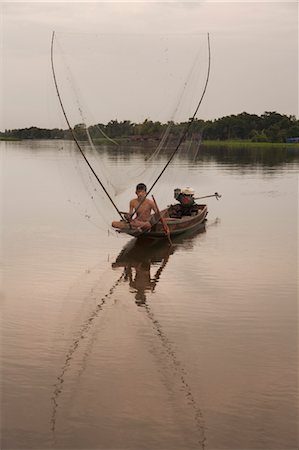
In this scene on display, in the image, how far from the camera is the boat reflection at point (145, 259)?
384 inches

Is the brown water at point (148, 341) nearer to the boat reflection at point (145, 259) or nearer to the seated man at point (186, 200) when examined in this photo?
the boat reflection at point (145, 259)

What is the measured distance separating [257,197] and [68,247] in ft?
36.6

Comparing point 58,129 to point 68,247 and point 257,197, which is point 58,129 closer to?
point 68,247

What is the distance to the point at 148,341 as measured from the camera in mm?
7078

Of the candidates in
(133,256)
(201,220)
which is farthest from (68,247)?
(201,220)

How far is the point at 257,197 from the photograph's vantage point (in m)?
22.2

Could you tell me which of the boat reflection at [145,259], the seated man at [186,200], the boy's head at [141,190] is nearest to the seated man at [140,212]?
the boy's head at [141,190]

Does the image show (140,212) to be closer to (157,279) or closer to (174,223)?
(174,223)

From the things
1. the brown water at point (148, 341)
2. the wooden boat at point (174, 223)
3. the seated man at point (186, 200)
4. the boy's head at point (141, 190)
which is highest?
the boy's head at point (141, 190)

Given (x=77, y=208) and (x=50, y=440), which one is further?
(x=77, y=208)

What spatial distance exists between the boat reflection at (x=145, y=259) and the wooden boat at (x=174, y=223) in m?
0.24

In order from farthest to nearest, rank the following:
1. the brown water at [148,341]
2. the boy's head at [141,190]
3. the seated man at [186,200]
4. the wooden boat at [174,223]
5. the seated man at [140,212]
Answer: the seated man at [186,200] < the boy's head at [141,190] < the wooden boat at [174,223] < the seated man at [140,212] < the brown water at [148,341]

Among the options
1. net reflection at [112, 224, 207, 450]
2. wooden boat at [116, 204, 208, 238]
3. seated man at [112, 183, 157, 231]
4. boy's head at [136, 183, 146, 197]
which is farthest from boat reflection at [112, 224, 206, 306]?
boy's head at [136, 183, 146, 197]

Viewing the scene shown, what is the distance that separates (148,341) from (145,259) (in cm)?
461
